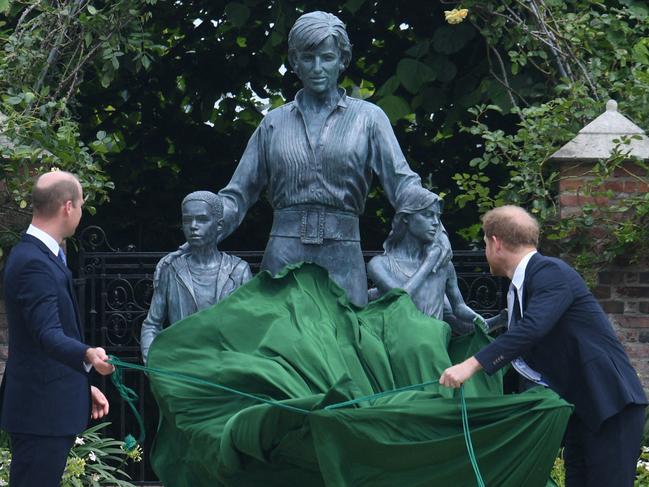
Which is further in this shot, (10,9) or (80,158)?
(10,9)

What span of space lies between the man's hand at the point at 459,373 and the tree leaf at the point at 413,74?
400 cm

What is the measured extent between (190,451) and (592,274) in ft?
10.8

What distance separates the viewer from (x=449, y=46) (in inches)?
342

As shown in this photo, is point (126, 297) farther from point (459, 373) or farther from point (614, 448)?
point (614, 448)

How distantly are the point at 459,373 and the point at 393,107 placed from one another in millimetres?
3999

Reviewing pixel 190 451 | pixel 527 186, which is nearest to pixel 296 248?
pixel 190 451

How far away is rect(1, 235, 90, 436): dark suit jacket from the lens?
191 inches

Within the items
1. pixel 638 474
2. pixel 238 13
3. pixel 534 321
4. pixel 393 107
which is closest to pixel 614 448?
pixel 534 321

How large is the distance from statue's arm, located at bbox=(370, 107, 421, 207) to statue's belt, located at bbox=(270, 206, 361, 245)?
0.70 feet

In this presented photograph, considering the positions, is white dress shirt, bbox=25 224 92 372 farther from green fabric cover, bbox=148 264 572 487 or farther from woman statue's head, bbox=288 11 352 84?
woman statue's head, bbox=288 11 352 84

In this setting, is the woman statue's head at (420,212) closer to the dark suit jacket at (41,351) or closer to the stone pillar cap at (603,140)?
the dark suit jacket at (41,351)

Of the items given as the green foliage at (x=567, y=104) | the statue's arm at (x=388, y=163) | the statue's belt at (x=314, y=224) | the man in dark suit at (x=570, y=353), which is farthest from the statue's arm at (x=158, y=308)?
the green foliage at (x=567, y=104)

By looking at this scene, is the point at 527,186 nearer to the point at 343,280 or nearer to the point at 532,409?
the point at 343,280

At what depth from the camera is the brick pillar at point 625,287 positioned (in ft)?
25.6
